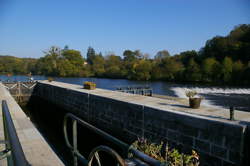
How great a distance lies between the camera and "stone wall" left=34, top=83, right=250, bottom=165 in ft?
12.3

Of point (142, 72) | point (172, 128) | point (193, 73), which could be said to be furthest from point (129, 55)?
point (172, 128)

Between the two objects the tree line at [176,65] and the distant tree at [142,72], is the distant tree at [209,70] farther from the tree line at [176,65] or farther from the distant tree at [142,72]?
the distant tree at [142,72]

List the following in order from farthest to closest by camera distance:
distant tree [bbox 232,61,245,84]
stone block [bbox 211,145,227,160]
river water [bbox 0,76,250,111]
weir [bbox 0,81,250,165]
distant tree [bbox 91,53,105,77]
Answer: distant tree [bbox 91,53,105,77] → distant tree [bbox 232,61,245,84] → river water [bbox 0,76,250,111] → stone block [bbox 211,145,227,160] → weir [bbox 0,81,250,165]

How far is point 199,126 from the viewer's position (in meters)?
4.28

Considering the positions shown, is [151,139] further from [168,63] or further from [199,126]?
[168,63]

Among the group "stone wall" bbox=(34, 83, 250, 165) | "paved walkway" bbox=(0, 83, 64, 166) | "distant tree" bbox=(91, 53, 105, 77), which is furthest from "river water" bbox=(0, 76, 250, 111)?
"distant tree" bbox=(91, 53, 105, 77)

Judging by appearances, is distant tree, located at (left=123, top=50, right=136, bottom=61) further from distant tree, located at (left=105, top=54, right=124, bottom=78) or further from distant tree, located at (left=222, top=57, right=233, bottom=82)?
distant tree, located at (left=222, top=57, right=233, bottom=82)

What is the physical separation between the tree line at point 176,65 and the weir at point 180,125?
33.4 m

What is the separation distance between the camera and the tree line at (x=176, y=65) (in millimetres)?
39188

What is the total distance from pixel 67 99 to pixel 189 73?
122 feet

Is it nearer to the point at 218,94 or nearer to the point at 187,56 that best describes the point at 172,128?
the point at 218,94

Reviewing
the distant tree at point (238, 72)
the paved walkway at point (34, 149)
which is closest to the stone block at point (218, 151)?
the paved walkway at point (34, 149)

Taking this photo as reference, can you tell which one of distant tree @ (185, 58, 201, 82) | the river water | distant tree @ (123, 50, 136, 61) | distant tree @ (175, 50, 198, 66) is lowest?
the river water

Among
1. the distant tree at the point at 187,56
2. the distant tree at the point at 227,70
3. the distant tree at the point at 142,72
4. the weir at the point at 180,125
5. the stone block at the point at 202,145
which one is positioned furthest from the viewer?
the distant tree at the point at 142,72
